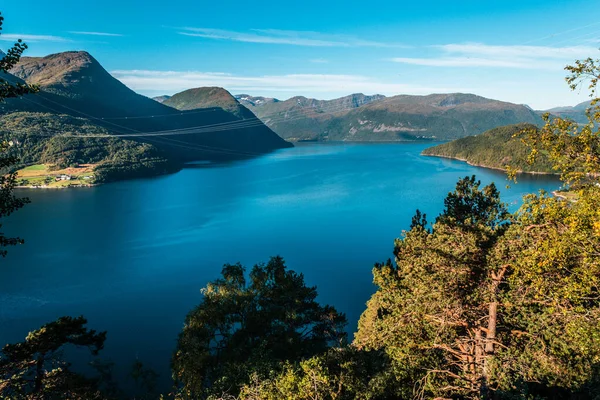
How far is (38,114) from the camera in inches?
5586

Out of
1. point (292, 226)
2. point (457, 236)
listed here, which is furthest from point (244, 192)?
point (457, 236)

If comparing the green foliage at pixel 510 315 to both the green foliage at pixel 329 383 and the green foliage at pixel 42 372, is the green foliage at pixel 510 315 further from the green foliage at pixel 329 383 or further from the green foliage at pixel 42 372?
the green foliage at pixel 42 372

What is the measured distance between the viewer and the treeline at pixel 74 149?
11188cm

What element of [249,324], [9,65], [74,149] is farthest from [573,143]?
[74,149]

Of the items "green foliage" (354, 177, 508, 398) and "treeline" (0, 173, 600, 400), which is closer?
"treeline" (0, 173, 600, 400)

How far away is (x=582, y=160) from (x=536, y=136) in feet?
2.89

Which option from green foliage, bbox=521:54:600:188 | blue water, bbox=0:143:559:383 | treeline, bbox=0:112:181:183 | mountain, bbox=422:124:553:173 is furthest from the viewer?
mountain, bbox=422:124:553:173

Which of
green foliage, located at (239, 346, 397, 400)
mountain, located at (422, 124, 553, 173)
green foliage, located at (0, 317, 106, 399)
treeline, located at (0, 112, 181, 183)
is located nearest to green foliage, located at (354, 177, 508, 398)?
green foliage, located at (239, 346, 397, 400)

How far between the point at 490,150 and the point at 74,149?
151 m

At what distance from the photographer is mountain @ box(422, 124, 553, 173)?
122m

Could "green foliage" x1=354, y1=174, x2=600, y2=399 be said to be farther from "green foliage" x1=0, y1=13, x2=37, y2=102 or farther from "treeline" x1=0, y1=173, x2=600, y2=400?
"green foliage" x1=0, y1=13, x2=37, y2=102

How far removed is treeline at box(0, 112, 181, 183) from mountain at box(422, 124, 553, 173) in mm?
115056

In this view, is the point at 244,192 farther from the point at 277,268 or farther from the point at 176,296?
the point at 277,268

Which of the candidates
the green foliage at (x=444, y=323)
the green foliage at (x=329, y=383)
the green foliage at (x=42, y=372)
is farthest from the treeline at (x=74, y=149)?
Result: the green foliage at (x=444, y=323)
